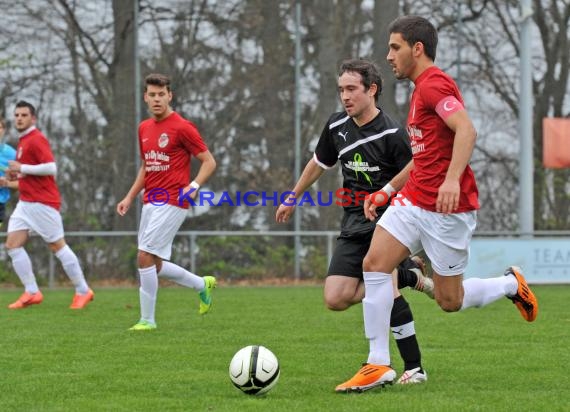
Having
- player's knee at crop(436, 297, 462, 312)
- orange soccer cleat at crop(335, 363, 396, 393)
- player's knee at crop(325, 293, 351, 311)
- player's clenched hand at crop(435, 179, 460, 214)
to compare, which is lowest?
orange soccer cleat at crop(335, 363, 396, 393)

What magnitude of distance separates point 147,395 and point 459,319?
507cm

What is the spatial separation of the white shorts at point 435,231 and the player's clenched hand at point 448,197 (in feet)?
1.02

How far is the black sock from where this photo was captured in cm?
586

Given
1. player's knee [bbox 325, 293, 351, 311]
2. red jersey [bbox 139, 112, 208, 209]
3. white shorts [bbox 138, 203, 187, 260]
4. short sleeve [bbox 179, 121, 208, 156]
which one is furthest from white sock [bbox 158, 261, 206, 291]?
player's knee [bbox 325, 293, 351, 311]

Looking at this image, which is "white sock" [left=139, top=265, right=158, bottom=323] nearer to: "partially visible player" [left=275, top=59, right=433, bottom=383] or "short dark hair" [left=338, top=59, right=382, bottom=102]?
"partially visible player" [left=275, top=59, right=433, bottom=383]

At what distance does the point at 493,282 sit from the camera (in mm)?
6051

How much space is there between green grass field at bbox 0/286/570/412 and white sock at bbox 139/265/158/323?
0.17 m

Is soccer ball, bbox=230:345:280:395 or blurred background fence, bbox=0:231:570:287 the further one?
blurred background fence, bbox=0:231:570:287

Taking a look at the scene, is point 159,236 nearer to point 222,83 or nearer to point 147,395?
point 147,395

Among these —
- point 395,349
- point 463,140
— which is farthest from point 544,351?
point 463,140

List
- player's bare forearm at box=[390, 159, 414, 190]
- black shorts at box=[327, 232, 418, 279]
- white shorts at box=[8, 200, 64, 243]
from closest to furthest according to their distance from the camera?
1. player's bare forearm at box=[390, 159, 414, 190]
2. black shorts at box=[327, 232, 418, 279]
3. white shorts at box=[8, 200, 64, 243]

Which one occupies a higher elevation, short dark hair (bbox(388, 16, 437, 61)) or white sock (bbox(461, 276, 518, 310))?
short dark hair (bbox(388, 16, 437, 61))

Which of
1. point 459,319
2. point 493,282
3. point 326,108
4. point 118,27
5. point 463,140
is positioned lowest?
point 459,319

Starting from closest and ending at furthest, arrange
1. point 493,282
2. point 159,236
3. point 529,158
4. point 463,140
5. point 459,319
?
point 463,140 < point 493,282 < point 159,236 < point 459,319 < point 529,158
